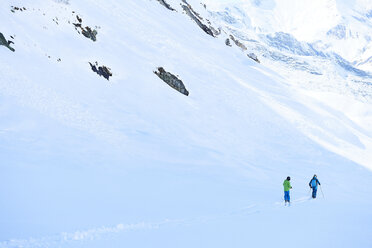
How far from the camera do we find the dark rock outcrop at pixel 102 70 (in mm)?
22209

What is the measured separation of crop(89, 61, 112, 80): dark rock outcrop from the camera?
2221cm

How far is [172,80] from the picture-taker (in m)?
27.2

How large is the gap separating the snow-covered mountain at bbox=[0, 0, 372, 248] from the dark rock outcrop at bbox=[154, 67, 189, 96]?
0.20 meters

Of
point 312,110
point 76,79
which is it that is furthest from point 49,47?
point 312,110

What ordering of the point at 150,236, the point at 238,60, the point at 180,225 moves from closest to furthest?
the point at 150,236
the point at 180,225
the point at 238,60

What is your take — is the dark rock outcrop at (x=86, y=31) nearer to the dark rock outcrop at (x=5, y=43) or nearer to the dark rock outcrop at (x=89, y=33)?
the dark rock outcrop at (x=89, y=33)

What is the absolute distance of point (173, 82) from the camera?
1067 inches

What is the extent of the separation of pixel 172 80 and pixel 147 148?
11.2 m

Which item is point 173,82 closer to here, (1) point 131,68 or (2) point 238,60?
(1) point 131,68

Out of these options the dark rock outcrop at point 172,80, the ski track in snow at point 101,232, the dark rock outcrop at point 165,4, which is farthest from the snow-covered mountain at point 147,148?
the dark rock outcrop at point 165,4

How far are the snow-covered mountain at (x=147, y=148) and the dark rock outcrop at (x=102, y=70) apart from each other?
9 centimetres

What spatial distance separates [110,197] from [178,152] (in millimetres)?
7336

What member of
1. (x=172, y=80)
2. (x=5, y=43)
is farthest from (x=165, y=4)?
(x=5, y=43)

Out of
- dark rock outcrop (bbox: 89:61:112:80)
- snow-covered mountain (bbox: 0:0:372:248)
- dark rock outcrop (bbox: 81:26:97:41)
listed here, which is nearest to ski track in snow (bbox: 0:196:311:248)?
snow-covered mountain (bbox: 0:0:372:248)
